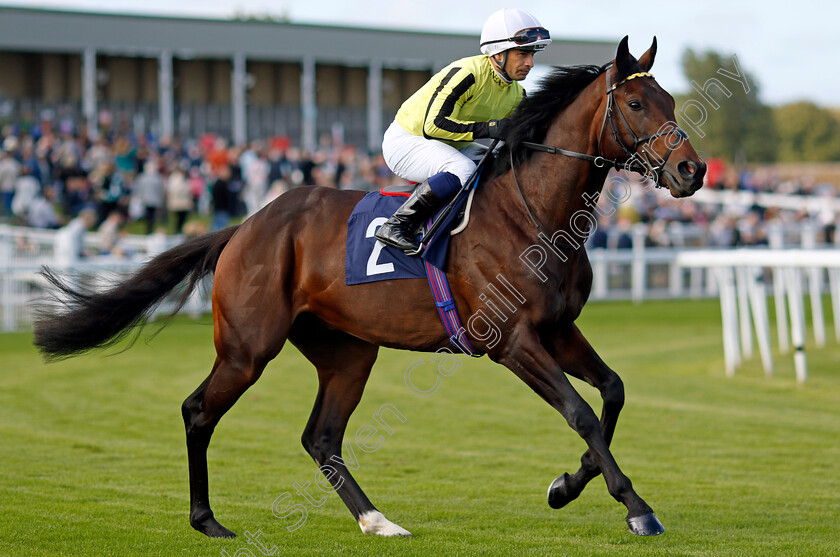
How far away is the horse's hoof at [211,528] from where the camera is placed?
4527 millimetres

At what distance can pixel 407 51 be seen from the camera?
2945 centimetres

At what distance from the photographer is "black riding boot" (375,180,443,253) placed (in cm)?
462

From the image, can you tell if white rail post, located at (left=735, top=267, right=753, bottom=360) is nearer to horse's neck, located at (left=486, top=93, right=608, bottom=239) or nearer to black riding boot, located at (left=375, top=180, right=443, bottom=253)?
horse's neck, located at (left=486, top=93, right=608, bottom=239)

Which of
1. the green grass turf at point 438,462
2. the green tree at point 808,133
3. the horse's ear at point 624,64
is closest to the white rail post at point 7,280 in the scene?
the green grass turf at point 438,462

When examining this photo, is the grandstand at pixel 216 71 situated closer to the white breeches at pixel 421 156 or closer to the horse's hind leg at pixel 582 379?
the white breeches at pixel 421 156

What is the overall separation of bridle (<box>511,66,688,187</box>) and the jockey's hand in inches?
6.3

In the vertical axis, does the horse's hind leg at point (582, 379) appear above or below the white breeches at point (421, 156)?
below

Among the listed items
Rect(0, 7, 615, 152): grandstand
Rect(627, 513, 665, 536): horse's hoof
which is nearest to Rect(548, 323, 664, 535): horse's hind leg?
Rect(627, 513, 665, 536): horse's hoof

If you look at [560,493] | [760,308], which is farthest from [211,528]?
[760,308]

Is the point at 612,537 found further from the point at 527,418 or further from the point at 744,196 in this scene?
the point at 744,196

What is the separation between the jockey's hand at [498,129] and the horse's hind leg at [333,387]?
1.32 meters

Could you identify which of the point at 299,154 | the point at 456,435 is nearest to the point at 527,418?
the point at 456,435

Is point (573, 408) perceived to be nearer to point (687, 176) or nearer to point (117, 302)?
point (687, 176)

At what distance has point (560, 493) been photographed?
4586mm
